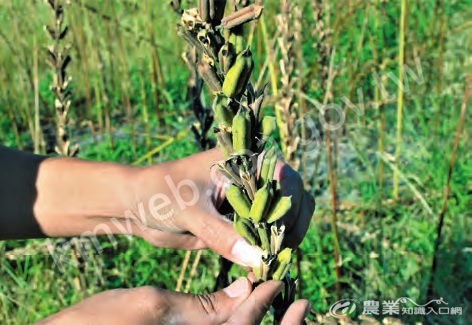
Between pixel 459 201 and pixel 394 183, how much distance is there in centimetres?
20

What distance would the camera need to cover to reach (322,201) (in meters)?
2.41

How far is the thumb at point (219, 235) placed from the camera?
1.09 m

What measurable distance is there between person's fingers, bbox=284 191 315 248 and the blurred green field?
66 centimetres

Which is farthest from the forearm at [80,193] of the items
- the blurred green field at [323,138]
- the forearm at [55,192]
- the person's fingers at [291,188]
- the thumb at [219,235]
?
the blurred green field at [323,138]

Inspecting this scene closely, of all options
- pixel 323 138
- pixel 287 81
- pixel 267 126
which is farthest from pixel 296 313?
pixel 323 138

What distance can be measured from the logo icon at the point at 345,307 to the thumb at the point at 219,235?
73 cm

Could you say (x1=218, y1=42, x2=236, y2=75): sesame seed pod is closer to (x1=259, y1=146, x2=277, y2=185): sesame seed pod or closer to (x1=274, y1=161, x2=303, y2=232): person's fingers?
(x1=259, y1=146, x2=277, y2=185): sesame seed pod

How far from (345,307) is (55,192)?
0.88 m

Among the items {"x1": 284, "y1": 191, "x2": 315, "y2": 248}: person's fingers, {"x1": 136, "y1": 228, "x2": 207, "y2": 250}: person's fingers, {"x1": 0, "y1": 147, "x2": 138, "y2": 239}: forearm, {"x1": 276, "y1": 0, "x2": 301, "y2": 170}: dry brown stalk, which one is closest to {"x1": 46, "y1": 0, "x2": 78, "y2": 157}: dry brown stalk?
{"x1": 0, "y1": 147, "x2": 138, "y2": 239}: forearm

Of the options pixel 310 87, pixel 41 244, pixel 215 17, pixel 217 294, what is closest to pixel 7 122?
pixel 41 244

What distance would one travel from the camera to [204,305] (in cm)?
108

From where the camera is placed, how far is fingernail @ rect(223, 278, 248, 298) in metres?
1.05

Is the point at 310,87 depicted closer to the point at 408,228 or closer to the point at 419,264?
the point at 408,228

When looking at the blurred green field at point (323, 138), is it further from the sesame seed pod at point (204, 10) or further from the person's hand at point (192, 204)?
the sesame seed pod at point (204, 10)
